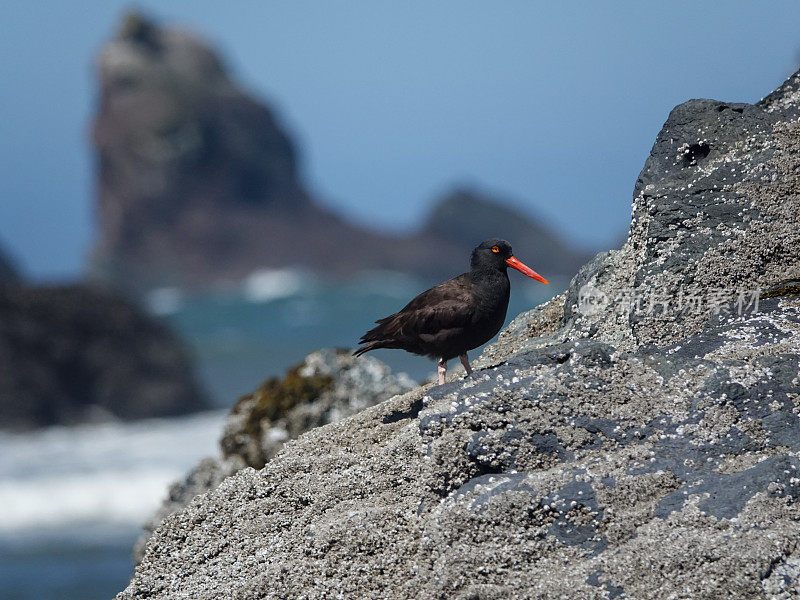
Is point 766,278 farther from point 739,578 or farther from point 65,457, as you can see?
point 65,457

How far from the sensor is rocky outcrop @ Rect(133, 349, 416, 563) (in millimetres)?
7828

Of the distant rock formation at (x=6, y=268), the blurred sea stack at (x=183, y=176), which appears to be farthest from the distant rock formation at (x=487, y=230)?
the distant rock formation at (x=6, y=268)

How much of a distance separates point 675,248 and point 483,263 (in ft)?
5.95

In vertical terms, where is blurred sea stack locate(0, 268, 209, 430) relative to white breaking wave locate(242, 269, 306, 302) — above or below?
below

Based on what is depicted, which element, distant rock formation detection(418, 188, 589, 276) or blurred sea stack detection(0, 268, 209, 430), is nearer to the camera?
blurred sea stack detection(0, 268, 209, 430)

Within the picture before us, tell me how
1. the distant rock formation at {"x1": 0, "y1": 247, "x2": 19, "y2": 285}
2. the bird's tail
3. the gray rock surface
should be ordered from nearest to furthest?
the gray rock surface, the bird's tail, the distant rock formation at {"x1": 0, "y1": 247, "x2": 19, "y2": 285}

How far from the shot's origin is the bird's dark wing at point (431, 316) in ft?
20.7

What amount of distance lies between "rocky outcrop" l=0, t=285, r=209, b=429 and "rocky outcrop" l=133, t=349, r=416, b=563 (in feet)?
81.2

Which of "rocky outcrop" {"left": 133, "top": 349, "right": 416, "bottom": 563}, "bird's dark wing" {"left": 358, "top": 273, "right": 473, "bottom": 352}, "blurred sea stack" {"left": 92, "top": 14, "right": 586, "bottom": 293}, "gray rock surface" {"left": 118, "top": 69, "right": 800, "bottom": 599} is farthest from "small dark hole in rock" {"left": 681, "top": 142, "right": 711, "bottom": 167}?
"blurred sea stack" {"left": 92, "top": 14, "right": 586, "bottom": 293}

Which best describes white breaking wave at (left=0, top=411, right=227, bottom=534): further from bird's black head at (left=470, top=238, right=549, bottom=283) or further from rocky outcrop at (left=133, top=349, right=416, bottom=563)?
bird's black head at (left=470, top=238, right=549, bottom=283)

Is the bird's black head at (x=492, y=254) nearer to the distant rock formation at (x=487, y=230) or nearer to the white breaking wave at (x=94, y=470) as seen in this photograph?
the white breaking wave at (x=94, y=470)

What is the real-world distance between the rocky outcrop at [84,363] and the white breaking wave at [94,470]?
5.27 feet

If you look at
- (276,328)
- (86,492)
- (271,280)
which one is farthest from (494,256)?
(271,280)

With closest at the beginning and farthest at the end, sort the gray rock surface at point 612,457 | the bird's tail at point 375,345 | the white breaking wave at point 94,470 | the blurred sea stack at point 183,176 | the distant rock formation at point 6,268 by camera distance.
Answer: the gray rock surface at point 612,457 → the bird's tail at point 375,345 → the white breaking wave at point 94,470 → the distant rock formation at point 6,268 → the blurred sea stack at point 183,176
